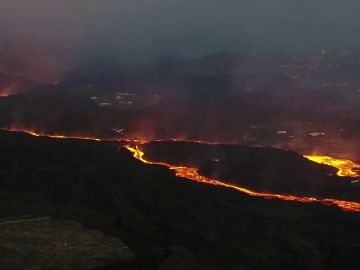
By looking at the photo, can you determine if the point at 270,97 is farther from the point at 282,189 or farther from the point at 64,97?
the point at 282,189

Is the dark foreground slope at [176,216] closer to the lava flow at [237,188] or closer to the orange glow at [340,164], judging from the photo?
the lava flow at [237,188]

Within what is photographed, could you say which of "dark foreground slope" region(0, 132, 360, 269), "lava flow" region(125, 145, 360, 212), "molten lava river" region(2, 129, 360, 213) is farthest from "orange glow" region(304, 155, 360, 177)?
"dark foreground slope" region(0, 132, 360, 269)

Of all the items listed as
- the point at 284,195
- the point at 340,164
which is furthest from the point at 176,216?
the point at 340,164

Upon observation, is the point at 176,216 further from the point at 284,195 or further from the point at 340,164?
the point at 340,164

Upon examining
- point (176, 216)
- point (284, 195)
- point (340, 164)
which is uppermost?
point (340, 164)

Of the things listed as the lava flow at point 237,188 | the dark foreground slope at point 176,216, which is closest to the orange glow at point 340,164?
the lava flow at point 237,188

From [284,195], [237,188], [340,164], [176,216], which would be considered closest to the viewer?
[176,216]

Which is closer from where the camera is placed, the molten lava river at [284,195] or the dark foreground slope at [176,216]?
the dark foreground slope at [176,216]
